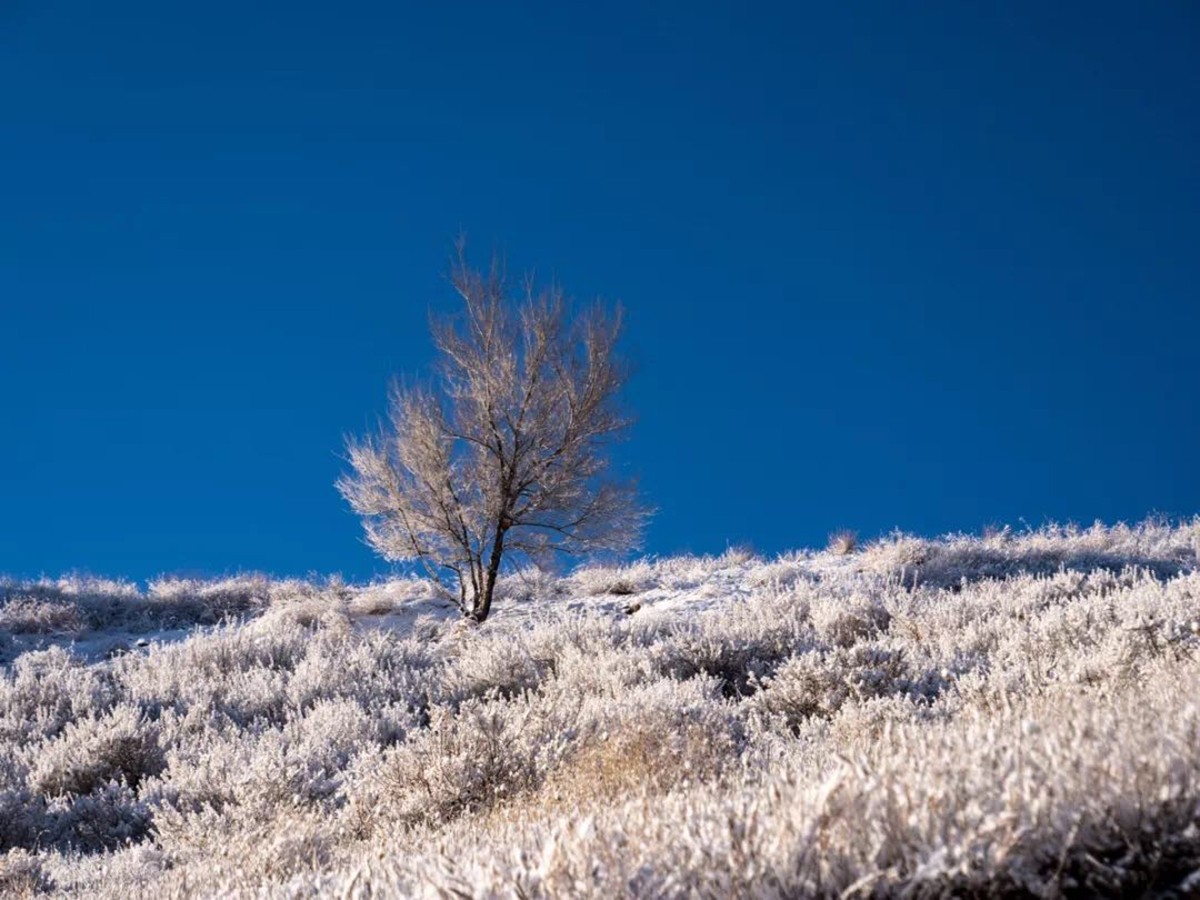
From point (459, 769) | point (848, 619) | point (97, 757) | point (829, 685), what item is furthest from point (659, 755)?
point (97, 757)

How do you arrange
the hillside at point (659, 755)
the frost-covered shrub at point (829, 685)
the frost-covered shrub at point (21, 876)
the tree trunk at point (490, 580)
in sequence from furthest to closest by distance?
1. the tree trunk at point (490, 580)
2. the frost-covered shrub at point (829, 685)
3. the frost-covered shrub at point (21, 876)
4. the hillside at point (659, 755)

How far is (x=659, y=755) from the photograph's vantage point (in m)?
4.20

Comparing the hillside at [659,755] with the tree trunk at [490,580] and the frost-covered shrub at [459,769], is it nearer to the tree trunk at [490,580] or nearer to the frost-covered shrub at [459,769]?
the frost-covered shrub at [459,769]

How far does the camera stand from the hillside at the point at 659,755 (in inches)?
75.0

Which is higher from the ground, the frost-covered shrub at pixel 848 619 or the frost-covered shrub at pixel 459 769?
the frost-covered shrub at pixel 848 619

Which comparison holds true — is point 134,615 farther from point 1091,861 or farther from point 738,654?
point 1091,861

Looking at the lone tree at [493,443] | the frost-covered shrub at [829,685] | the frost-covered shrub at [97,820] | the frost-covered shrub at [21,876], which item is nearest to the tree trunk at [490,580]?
the lone tree at [493,443]

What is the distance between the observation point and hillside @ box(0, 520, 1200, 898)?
191cm

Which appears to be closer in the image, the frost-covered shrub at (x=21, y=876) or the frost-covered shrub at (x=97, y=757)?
the frost-covered shrub at (x=21, y=876)

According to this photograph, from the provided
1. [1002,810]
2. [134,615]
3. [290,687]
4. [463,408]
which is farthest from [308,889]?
[134,615]

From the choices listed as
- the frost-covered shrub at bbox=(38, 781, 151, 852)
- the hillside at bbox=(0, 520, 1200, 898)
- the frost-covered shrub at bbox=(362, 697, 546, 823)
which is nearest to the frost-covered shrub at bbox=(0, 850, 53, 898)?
the hillside at bbox=(0, 520, 1200, 898)

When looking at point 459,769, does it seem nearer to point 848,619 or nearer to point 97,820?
point 97,820

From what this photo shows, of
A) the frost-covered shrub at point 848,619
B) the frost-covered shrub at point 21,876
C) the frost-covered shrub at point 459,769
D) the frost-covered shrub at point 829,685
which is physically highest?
the frost-covered shrub at point 848,619

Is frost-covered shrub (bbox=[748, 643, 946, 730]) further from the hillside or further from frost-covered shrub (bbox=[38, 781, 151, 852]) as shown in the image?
frost-covered shrub (bbox=[38, 781, 151, 852])
